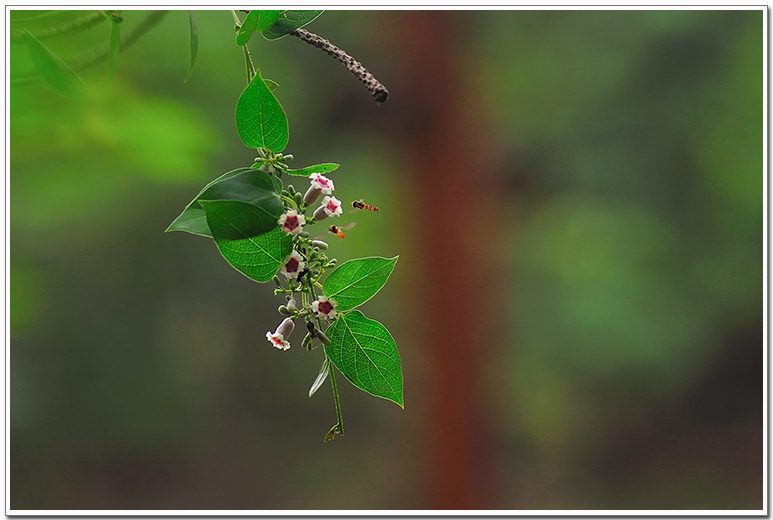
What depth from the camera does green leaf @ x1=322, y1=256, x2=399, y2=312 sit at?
0.30 metres

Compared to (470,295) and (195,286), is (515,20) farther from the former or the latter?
(195,286)

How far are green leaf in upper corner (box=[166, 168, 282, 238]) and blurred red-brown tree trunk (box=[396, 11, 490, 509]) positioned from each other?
1.74 m

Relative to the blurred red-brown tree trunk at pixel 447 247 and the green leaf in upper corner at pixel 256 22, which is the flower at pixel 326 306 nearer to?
the green leaf in upper corner at pixel 256 22

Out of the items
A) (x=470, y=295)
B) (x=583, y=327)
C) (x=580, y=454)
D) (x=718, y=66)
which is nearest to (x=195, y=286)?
(x=470, y=295)

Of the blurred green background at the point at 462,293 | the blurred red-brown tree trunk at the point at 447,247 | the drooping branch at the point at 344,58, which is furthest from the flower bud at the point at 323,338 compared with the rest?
the blurred red-brown tree trunk at the point at 447,247

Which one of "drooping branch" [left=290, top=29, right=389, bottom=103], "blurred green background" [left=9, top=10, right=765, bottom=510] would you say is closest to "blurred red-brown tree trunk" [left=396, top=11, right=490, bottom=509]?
"blurred green background" [left=9, top=10, right=765, bottom=510]

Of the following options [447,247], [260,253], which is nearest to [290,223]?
[260,253]

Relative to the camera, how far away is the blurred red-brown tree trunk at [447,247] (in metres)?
1.95

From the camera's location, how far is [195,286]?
77.7 inches

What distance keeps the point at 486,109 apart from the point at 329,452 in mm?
1299

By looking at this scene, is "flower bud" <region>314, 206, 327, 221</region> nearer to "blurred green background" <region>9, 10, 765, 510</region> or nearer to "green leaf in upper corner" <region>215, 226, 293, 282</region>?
"green leaf in upper corner" <region>215, 226, 293, 282</region>

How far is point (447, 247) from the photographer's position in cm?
204

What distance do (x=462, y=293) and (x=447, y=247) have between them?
0.51ft

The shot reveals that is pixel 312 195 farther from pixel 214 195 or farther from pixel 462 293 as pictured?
pixel 462 293
